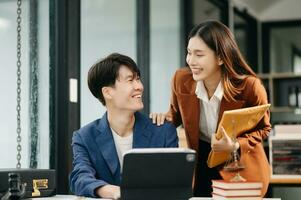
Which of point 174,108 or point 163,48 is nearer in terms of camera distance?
point 174,108

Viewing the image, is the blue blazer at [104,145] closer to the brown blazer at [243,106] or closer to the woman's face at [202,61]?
the brown blazer at [243,106]

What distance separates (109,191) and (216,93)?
642 millimetres

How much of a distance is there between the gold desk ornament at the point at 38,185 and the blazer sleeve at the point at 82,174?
0.38 ft

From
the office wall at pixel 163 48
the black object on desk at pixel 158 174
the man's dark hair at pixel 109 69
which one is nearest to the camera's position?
the black object on desk at pixel 158 174

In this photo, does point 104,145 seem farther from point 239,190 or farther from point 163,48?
point 163,48

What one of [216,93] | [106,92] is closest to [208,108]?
[216,93]

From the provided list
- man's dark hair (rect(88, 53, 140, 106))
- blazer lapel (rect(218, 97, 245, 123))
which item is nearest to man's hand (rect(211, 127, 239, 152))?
blazer lapel (rect(218, 97, 245, 123))

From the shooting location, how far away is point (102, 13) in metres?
3.91

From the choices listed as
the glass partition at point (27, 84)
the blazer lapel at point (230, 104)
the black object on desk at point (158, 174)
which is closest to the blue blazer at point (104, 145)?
the blazer lapel at point (230, 104)

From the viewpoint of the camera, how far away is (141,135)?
2.38 m

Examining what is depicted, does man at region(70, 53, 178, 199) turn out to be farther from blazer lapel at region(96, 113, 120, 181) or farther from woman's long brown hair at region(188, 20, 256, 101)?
woman's long brown hair at region(188, 20, 256, 101)

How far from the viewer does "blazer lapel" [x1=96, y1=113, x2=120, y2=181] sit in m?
2.33

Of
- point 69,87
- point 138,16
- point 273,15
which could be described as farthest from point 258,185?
point 273,15

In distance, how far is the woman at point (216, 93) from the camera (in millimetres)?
2400
